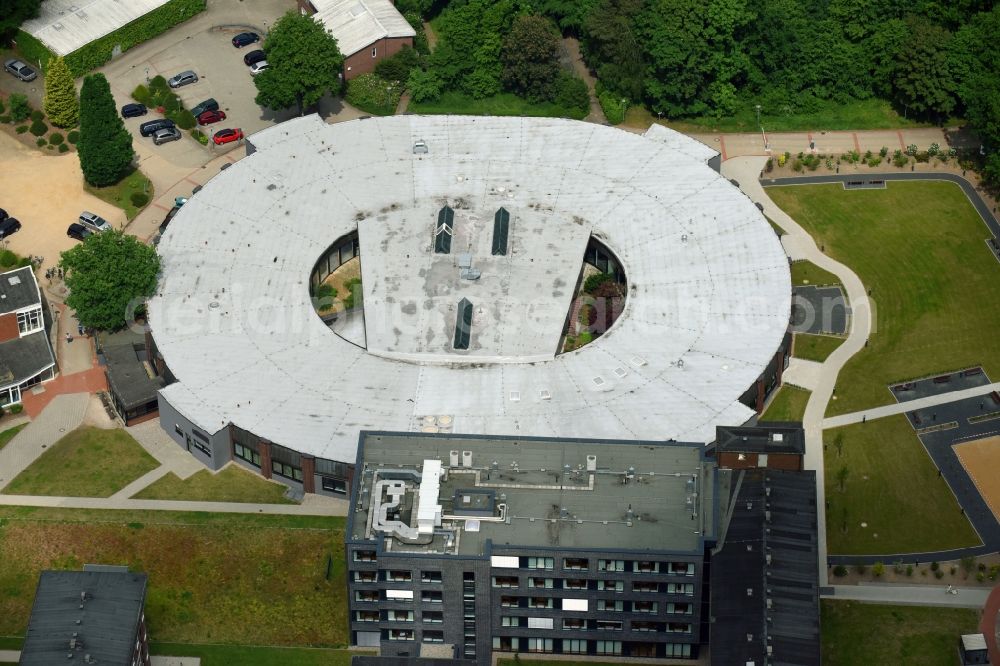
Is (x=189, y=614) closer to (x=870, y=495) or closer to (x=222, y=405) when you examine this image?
(x=222, y=405)

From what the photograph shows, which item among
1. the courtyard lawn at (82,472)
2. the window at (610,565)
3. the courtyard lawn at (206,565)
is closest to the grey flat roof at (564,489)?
the window at (610,565)

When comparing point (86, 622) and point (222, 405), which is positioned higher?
point (222, 405)

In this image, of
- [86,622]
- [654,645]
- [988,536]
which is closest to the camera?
[86,622]

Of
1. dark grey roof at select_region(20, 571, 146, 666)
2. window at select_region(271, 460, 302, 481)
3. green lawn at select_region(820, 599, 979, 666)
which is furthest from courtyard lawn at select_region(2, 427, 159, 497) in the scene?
green lawn at select_region(820, 599, 979, 666)

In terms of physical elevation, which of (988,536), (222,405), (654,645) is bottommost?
(654,645)

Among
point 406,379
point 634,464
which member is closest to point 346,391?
point 406,379

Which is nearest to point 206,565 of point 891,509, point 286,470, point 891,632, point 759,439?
point 286,470
